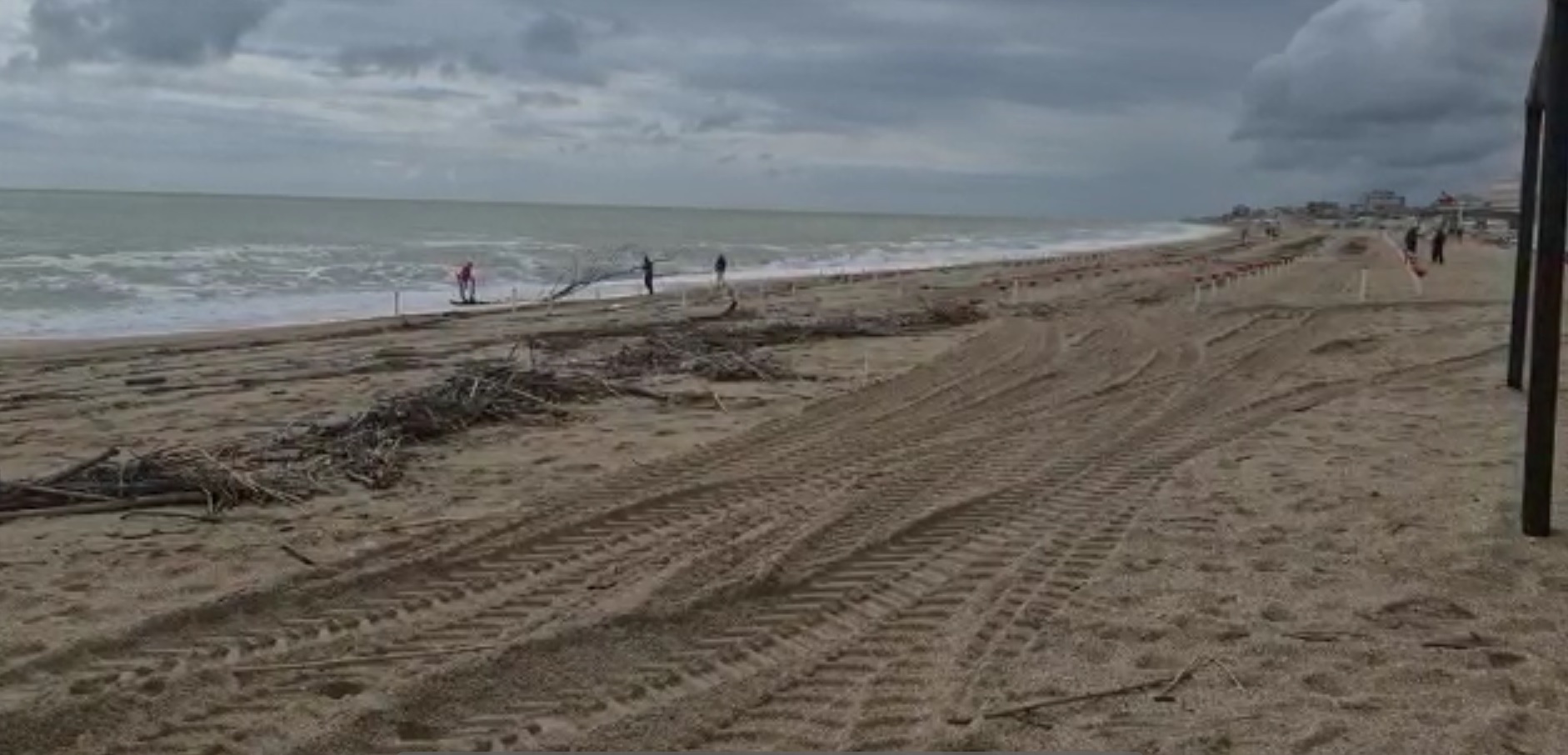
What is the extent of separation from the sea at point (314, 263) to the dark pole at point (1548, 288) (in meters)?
22.3

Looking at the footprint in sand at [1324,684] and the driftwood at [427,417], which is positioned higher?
the driftwood at [427,417]

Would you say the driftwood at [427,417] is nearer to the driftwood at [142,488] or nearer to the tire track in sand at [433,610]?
the driftwood at [142,488]

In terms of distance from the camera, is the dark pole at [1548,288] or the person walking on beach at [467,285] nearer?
the dark pole at [1548,288]

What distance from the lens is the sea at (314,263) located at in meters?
26.8

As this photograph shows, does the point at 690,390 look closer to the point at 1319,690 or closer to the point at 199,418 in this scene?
the point at 199,418

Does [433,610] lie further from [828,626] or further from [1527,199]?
[1527,199]

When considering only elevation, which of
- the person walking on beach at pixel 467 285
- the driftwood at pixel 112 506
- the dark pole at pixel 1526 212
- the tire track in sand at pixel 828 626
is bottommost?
the tire track in sand at pixel 828 626

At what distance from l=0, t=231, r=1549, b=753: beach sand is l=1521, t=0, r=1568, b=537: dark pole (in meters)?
0.30

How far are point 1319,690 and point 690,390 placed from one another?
26.6 feet

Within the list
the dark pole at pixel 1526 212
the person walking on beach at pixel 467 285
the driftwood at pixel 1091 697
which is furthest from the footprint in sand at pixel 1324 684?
the person walking on beach at pixel 467 285

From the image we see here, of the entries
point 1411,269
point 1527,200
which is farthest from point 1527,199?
point 1411,269

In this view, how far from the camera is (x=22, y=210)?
91438 mm

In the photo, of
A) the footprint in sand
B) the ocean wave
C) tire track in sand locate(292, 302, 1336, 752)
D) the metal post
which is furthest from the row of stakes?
the footprint in sand

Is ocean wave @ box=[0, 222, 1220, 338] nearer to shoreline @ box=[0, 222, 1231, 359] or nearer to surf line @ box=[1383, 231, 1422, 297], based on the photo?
shoreline @ box=[0, 222, 1231, 359]
